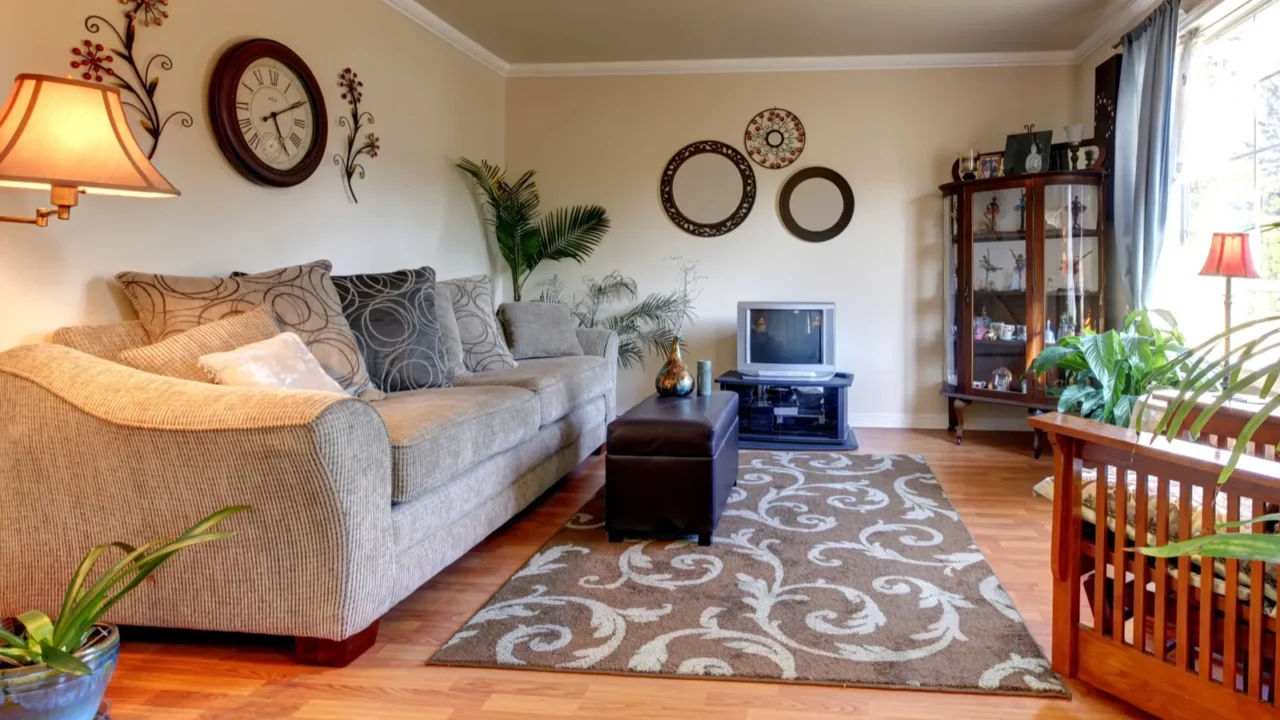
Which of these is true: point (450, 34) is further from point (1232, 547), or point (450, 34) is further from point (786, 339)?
point (1232, 547)

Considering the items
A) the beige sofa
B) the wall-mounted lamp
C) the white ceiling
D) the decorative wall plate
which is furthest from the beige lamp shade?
the decorative wall plate

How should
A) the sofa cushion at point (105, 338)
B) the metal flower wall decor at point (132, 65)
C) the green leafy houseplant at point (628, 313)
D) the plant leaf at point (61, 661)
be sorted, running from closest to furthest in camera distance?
the plant leaf at point (61, 661) → the sofa cushion at point (105, 338) → the metal flower wall decor at point (132, 65) → the green leafy houseplant at point (628, 313)

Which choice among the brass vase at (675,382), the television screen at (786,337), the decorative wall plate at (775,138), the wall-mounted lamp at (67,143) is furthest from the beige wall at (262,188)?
the television screen at (786,337)

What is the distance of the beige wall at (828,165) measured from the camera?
5090 millimetres

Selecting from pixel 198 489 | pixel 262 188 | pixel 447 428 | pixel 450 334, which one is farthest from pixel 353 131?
pixel 198 489

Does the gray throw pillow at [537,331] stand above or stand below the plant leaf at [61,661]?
above

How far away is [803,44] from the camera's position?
488 centimetres

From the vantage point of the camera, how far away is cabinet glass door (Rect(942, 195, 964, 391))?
4.79m

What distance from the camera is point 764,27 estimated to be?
453cm

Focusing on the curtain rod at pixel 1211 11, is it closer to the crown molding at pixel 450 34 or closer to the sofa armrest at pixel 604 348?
the sofa armrest at pixel 604 348

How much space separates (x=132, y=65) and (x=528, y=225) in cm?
290

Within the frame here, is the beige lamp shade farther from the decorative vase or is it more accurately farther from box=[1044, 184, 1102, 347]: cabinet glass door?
box=[1044, 184, 1102, 347]: cabinet glass door

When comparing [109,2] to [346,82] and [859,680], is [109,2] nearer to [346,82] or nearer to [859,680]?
[346,82]

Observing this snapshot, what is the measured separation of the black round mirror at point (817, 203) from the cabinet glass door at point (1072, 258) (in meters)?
1.15
